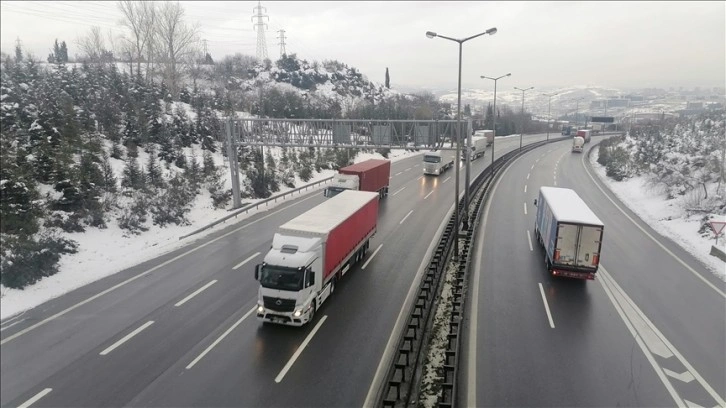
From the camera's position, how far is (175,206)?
103 ft

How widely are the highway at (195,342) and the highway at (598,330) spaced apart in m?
3.48

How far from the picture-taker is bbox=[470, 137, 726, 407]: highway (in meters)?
11.9

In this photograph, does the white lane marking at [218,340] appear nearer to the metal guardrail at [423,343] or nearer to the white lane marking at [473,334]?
the metal guardrail at [423,343]

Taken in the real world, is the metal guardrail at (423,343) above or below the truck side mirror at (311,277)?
below

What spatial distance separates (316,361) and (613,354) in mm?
9711

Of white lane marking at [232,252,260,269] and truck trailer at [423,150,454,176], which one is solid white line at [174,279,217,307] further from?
truck trailer at [423,150,454,176]

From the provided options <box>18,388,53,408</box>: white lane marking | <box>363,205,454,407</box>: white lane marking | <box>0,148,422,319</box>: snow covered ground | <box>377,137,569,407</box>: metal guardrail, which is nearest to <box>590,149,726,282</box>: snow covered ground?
<box>377,137,569,407</box>: metal guardrail

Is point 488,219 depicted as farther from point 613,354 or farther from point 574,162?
point 574,162

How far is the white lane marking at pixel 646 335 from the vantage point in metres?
12.2

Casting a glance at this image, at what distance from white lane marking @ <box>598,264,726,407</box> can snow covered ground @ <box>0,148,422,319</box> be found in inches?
776

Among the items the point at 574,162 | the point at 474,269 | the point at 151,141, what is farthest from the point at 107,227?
the point at 574,162

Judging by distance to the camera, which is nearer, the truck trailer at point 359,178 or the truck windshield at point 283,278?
the truck windshield at point 283,278

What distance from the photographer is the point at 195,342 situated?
1448 centimetres

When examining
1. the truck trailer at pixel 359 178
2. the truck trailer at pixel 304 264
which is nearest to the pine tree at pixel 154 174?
the truck trailer at pixel 359 178
